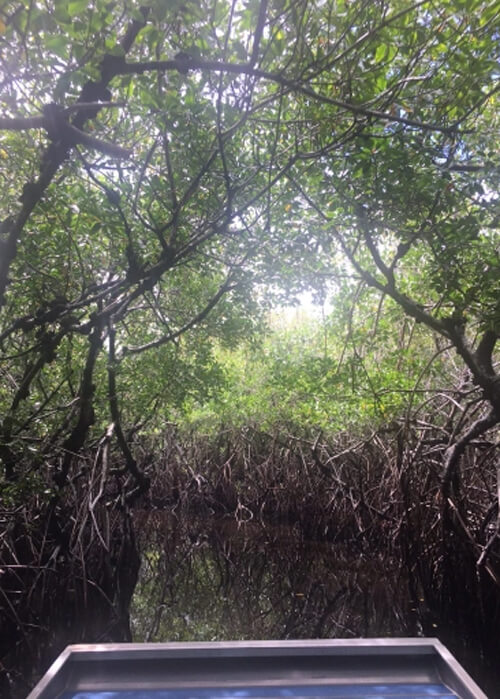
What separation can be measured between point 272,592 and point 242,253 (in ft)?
10.2

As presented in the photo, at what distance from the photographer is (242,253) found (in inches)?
148

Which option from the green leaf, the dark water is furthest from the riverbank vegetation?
the dark water

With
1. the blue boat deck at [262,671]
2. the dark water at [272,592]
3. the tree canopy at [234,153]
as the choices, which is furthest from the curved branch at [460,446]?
the blue boat deck at [262,671]

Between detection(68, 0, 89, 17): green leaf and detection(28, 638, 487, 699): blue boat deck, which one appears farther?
detection(28, 638, 487, 699): blue boat deck

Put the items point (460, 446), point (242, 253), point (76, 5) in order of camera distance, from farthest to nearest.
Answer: point (242, 253) → point (460, 446) → point (76, 5)

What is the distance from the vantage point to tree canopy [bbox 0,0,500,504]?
1.74m

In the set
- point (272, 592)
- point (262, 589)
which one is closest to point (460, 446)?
point (272, 592)

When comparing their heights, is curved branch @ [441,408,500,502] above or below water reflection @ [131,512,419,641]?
above

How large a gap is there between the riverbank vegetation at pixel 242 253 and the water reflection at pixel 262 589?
25 centimetres

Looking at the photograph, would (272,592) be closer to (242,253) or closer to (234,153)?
(242,253)

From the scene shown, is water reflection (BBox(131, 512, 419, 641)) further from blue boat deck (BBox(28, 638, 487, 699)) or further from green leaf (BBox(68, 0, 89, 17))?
green leaf (BBox(68, 0, 89, 17))

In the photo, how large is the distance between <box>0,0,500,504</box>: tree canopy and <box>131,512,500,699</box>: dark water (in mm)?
1387

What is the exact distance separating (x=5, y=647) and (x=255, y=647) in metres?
2.48

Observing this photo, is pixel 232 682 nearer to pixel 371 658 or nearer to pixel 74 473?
pixel 371 658
